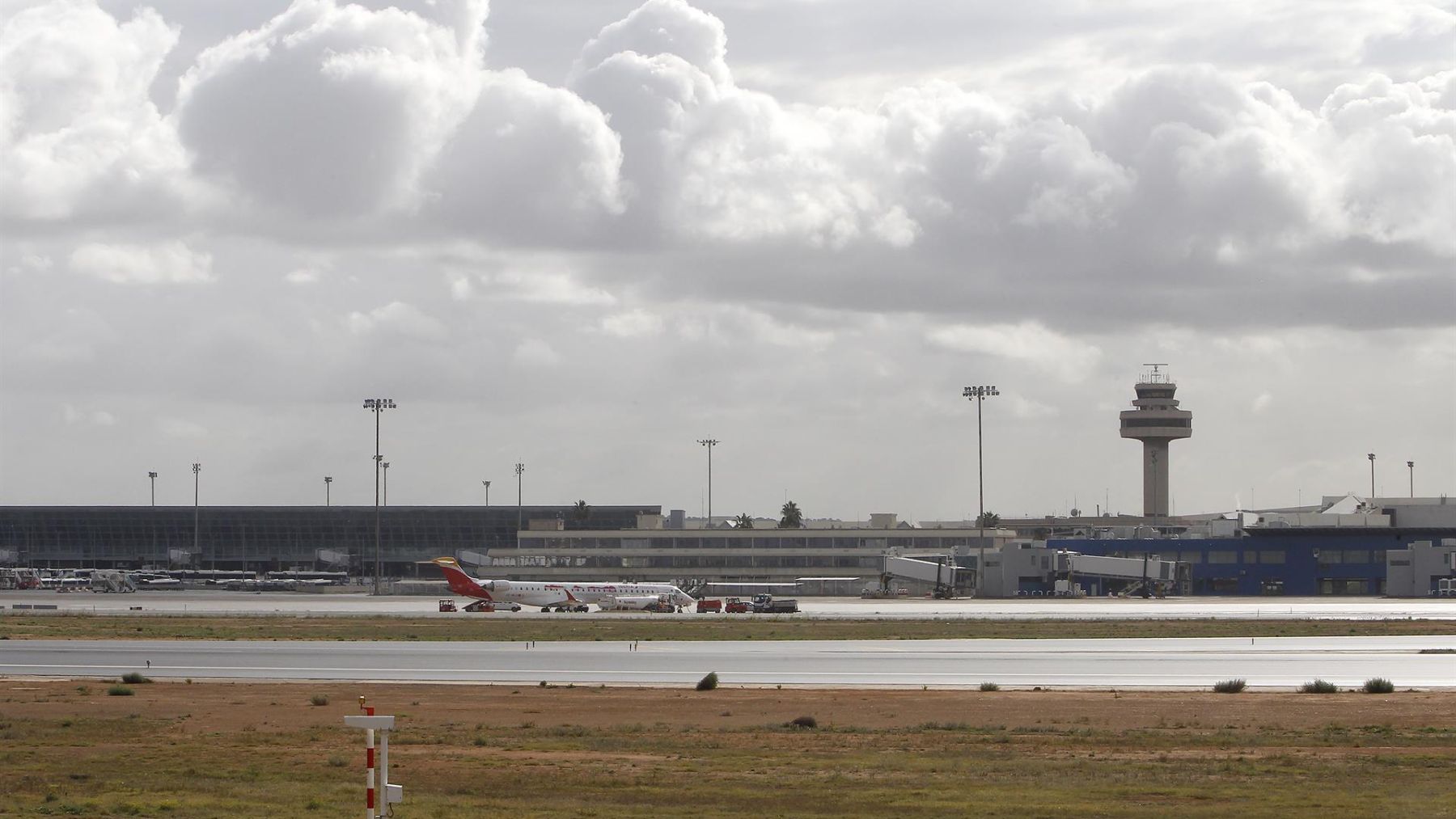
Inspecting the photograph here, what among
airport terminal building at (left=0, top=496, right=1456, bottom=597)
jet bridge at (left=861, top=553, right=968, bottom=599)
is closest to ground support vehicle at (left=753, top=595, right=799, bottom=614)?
jet bridge at (left=861, top=553, right=968, bottom=599)

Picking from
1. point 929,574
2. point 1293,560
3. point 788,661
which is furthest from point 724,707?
point 1293,560

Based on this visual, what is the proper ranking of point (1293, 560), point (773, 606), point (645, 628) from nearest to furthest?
point (645, 628)
point (773, 606)
point (1293, 560)

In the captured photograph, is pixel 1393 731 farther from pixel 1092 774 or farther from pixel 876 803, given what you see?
pixel 876 803

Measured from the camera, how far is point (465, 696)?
4647 cm

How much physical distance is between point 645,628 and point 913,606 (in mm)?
46397

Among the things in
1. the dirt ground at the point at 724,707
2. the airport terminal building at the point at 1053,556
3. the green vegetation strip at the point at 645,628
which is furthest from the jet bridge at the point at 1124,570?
the dirt ground at the point at 724,707

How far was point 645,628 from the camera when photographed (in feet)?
296

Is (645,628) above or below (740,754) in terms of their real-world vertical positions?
below

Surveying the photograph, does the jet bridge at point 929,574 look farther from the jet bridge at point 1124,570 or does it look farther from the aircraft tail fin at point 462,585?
the aircraft tail fin at point 462,585

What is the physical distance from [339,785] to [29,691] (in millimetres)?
25673

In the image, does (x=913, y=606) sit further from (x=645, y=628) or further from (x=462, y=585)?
(x=645, y=628)

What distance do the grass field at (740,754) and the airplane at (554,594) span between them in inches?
2861

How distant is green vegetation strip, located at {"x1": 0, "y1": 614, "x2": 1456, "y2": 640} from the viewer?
3214 inches

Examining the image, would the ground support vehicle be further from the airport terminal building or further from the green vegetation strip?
the airport terminal building
